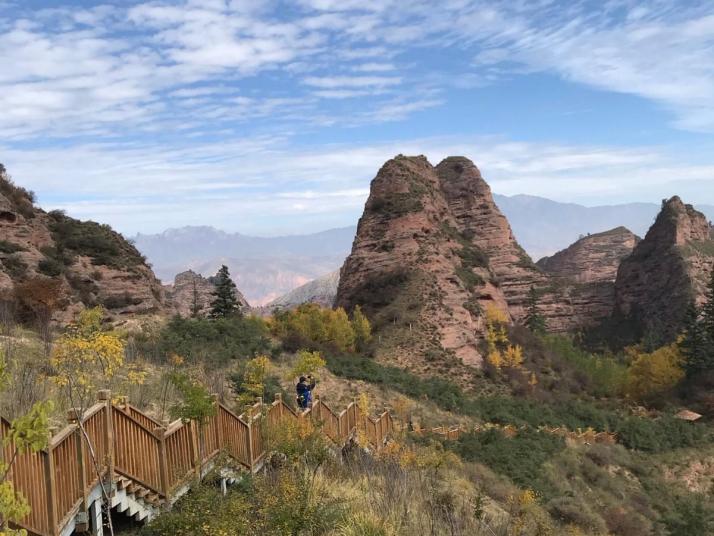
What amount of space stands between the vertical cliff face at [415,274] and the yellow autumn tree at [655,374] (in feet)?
47.4

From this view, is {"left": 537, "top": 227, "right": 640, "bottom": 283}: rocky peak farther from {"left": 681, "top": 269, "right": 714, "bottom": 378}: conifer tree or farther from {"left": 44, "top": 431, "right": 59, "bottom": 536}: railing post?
{"left": 44, "top": 431, "right": 59, "bottom": 536}: railing post

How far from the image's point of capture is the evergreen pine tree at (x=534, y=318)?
232 feet

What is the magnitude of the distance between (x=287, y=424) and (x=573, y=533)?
9.75m

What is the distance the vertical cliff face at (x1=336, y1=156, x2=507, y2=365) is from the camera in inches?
1791

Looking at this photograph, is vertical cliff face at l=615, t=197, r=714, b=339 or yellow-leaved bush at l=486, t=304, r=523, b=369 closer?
yellow-leaved bush at l=486, t=304, r=523, b=369

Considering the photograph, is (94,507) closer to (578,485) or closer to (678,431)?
(578,485)

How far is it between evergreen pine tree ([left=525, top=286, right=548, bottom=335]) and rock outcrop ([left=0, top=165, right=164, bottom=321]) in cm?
4760

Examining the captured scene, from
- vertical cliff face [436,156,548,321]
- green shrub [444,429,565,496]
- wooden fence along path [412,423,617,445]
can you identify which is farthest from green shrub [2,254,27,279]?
vertical cliff face [436,156,548,321]

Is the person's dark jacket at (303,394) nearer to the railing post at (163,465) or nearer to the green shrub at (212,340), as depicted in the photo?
the railing post at (163,465)

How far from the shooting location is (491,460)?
24094 millimetres

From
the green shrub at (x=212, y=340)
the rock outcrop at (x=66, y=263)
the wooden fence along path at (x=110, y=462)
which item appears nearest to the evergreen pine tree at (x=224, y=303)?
the rock outcrop at (x=66, y=263)

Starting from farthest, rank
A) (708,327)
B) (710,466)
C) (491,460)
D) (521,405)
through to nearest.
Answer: (708,327) → (521,405) → (710,466) → (491,460)

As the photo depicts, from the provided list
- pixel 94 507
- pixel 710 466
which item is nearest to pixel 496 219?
pixel 710 466

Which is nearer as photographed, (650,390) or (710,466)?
(710,466)
